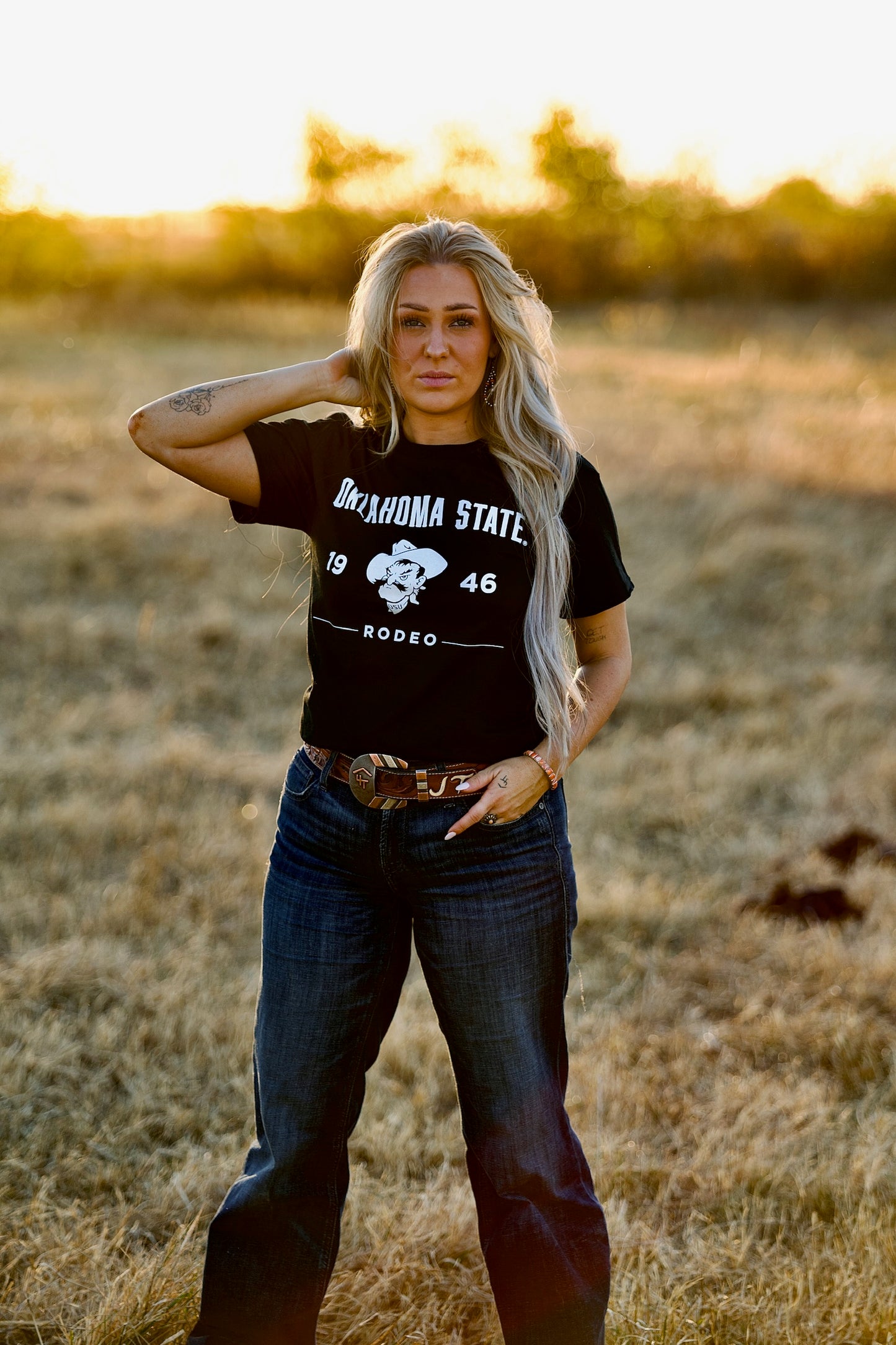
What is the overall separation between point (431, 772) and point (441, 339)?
887 millimetres

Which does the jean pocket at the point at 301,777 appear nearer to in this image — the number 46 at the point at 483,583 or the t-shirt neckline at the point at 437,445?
the number 46 at the point at 483,583

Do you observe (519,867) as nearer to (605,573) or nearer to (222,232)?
(605,573)

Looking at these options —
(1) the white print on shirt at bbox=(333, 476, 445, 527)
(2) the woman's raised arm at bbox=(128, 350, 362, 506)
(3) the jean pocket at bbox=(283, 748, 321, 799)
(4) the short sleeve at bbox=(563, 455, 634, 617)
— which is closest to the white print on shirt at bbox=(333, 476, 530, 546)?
(1) the white print on shirt at bbox=(333, 476, 445, 527)

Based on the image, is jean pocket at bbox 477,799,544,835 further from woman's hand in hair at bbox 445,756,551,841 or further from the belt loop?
the belt loop

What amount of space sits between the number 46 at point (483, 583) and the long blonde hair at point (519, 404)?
85 mm

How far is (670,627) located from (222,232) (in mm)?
26243

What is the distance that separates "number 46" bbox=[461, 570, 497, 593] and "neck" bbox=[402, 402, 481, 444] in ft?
1.10

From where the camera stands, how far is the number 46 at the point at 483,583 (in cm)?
220

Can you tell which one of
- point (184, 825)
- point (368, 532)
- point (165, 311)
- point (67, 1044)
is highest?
point (165, 311)

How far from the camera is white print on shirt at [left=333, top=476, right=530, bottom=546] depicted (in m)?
2.22

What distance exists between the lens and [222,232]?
3036 centimetres

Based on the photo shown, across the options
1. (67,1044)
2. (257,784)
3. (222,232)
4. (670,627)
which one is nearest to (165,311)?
(222,232)

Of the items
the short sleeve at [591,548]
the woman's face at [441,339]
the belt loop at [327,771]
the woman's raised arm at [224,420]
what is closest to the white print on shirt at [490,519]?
the short sleeve at [591,548]

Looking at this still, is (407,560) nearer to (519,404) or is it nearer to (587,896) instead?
(519,404)
